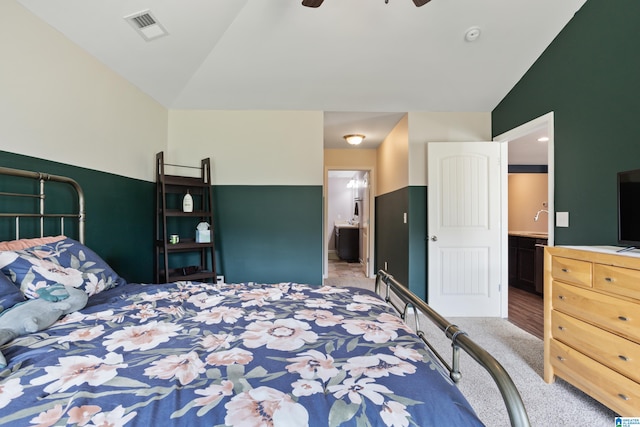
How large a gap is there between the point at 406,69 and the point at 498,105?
1345 mm

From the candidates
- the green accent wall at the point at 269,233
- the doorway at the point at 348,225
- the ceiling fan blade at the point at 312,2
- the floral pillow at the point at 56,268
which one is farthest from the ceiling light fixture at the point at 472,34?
the floral pillow at the point at 56,268

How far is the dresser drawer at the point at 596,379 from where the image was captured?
158cm

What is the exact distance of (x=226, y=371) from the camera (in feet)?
3.03

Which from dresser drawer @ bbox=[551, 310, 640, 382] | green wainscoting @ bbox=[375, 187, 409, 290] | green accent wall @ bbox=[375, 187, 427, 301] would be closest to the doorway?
green wainscoting @ bbox=[375, 187, 409, 290]

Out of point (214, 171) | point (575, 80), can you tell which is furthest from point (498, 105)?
point (214, 171)

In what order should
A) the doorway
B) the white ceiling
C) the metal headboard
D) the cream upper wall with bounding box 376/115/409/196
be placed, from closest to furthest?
the metal headboard → the white ceiling → the cream upper wall with bounding box 376/115/409/196 → the doorway

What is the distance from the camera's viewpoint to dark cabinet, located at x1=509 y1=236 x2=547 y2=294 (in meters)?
4.20

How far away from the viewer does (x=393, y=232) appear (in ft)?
14.4

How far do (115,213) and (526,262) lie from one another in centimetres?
541

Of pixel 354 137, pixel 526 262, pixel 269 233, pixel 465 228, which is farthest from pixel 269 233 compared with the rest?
pixel 526 262

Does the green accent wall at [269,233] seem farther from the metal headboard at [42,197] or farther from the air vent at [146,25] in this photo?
the air vent at [146,25]

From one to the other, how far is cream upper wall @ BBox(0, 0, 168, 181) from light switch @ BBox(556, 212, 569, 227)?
4064mm

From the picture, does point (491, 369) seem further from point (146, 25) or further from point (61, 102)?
point (146, 25)

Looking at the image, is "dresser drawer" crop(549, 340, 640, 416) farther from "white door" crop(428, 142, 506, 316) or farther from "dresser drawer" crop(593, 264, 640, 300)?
"white door" crop(428, 142, 506, 316)
